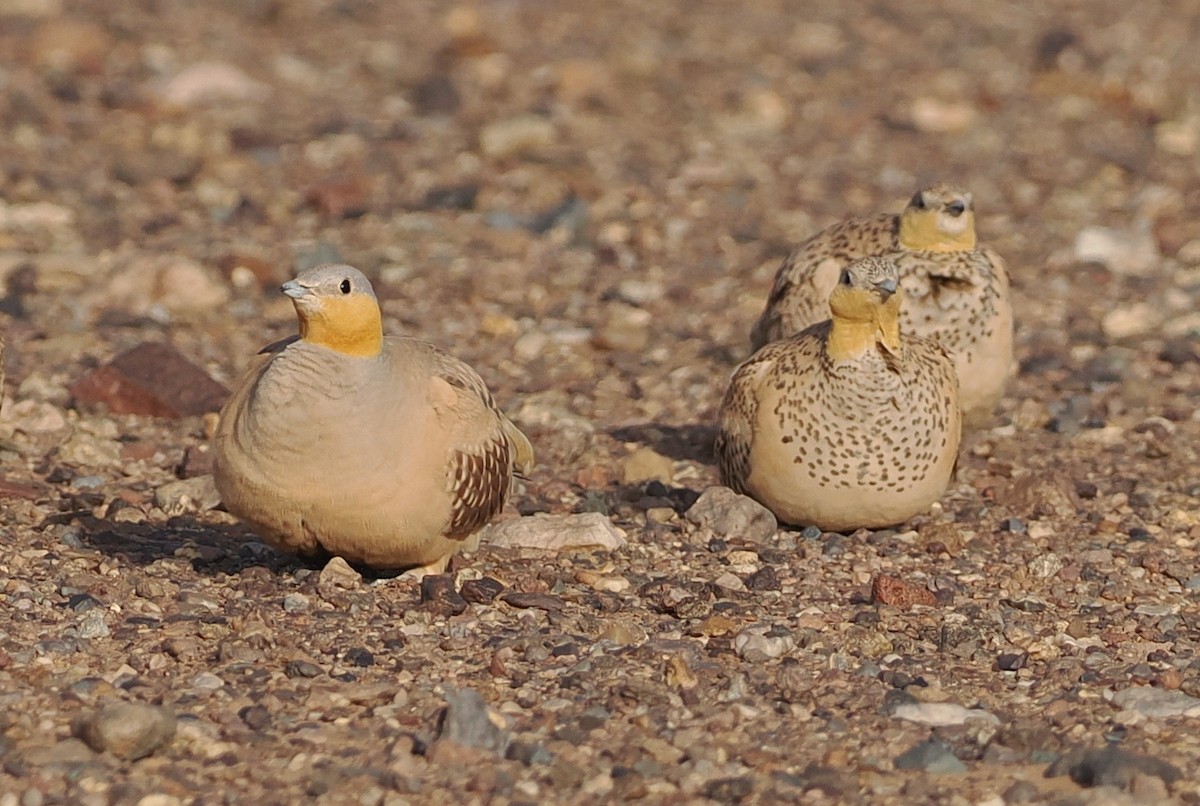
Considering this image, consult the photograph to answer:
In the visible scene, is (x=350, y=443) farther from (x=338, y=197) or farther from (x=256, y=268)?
(x=338, y=197)

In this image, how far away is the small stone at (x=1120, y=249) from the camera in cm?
1111

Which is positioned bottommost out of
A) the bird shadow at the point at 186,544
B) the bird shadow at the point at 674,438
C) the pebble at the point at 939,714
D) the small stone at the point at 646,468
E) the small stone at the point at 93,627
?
the bird shadow at the point at 186,544

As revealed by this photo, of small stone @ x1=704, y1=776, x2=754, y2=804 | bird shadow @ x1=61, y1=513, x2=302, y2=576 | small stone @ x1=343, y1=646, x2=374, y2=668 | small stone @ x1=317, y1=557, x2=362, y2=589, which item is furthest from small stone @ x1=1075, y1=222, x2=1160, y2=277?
small stone @ x1=704, y1=776, x2=754, y2=804

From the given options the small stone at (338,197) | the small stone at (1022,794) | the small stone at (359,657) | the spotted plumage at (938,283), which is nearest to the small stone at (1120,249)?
the spotted plumage at (938,283)

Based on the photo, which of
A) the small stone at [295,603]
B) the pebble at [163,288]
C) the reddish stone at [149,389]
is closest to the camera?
the small stone at [295,603]

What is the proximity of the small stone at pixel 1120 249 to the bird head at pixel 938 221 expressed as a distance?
3093 mm

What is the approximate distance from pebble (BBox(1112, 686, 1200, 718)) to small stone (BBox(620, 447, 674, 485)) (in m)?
2.51

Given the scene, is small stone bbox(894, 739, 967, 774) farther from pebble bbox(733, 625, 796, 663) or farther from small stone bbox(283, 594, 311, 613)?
small stone bbox(283, 594, 311, 613)

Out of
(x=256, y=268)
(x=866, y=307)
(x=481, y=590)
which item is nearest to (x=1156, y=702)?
(x=866, y=307)

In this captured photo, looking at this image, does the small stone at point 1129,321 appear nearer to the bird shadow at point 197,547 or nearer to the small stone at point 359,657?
the bird shadow at point 197,547

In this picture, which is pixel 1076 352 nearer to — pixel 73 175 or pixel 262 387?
pixel 262 387

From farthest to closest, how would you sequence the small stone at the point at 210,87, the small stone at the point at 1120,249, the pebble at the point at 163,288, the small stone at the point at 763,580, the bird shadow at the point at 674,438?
the small stone at the point at 210,87
the small stone at the point at 1120,249
the pebble at the point at 163,288
the bird shadow at the point at 674,438
the small stone at the point at 763,580

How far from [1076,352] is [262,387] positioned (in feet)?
16.6

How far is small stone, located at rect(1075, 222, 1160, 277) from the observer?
11.1 meters
